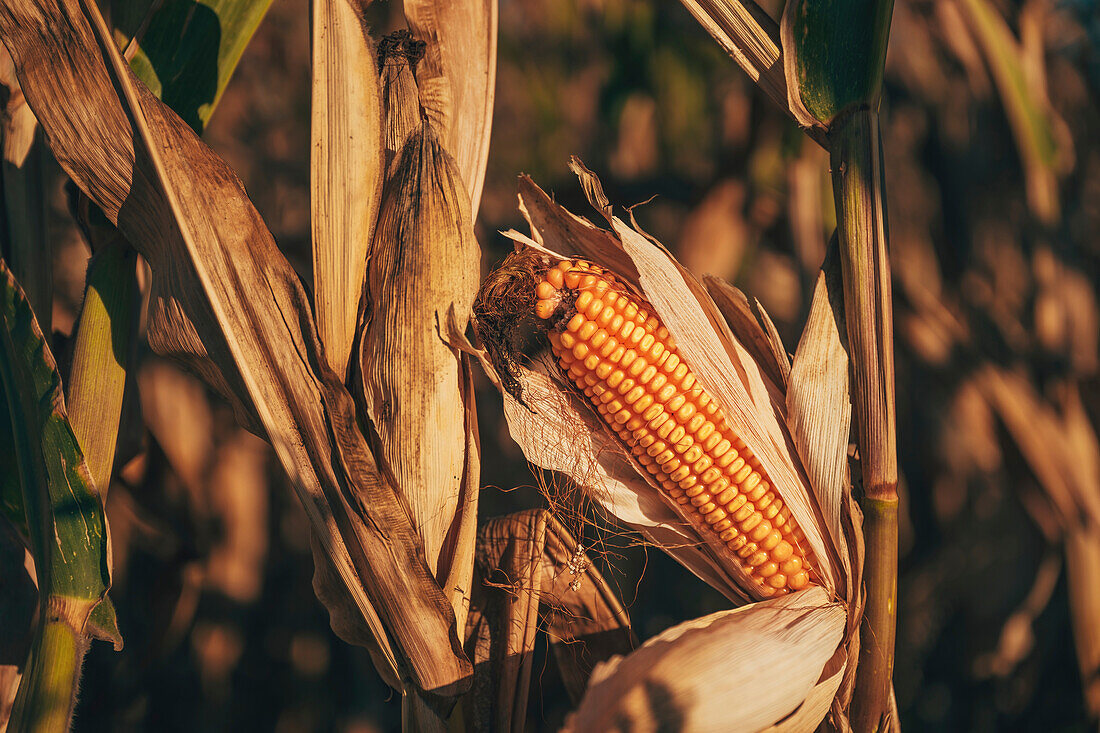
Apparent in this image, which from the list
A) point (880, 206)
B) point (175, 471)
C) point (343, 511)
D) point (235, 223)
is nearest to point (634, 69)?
point (880, 206)

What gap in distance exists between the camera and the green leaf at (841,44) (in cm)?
48

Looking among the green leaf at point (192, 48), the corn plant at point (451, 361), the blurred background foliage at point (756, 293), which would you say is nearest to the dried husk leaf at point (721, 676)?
the corn plant at point (451, 361)

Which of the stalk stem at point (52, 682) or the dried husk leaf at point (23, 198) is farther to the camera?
the dried husk leaf at point (23, 198)

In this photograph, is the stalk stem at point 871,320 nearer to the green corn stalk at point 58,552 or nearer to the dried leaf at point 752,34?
the dried leaf at point 752,34

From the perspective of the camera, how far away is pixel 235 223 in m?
0.49

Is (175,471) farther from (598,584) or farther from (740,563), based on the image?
(740,563)

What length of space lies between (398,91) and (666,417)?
0.36 meters

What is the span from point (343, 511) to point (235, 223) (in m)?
0.25

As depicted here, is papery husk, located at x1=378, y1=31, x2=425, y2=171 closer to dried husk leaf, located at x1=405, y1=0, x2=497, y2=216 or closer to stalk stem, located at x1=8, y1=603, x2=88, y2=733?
dried husk leaf, located at x1=405, y1=0, x2=497, y2=216

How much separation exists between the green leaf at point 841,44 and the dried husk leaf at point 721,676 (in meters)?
0.43

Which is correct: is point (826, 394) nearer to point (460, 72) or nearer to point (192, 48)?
point (460, 72)

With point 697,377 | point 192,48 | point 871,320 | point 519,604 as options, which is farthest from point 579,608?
point 192,48

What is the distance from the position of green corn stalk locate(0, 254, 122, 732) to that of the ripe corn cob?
430 millimetres

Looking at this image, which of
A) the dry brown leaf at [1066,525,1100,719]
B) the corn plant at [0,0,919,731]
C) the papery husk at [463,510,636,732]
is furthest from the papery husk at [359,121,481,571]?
the dry brown leaf at [1066,525,1100,719]
